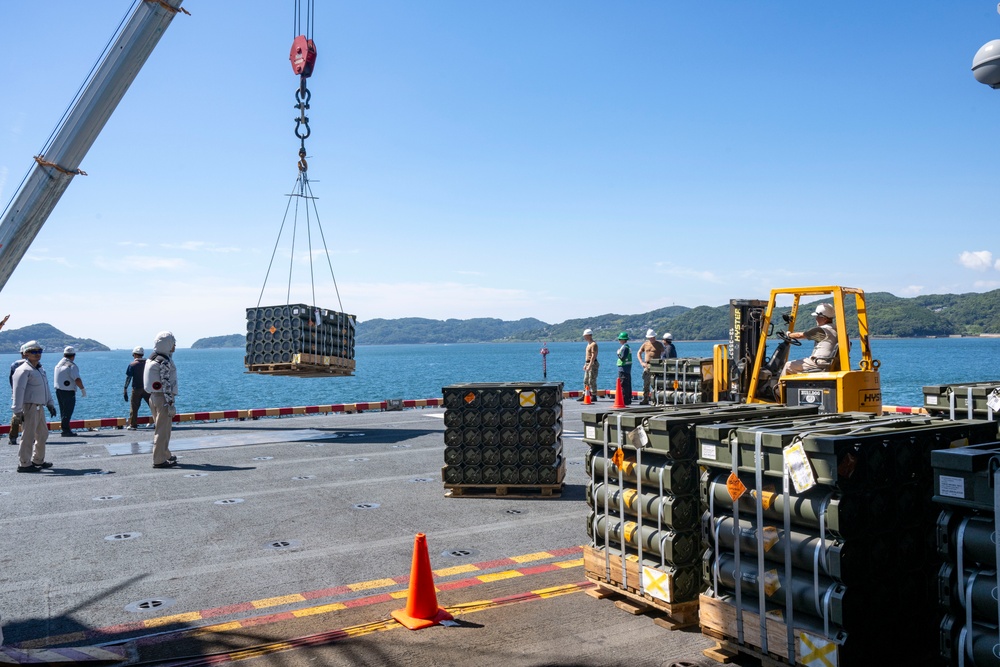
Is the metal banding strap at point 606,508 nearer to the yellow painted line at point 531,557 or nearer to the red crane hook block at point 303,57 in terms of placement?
the yellow painted line at point 531,557

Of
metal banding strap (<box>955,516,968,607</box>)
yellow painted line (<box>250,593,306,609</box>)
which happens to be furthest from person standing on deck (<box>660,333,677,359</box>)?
metal banding strap (<box>955,516,968,607</box>)

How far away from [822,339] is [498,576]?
6720mm

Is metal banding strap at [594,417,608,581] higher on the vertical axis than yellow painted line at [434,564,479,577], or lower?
higher

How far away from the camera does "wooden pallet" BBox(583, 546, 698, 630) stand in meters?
6.89

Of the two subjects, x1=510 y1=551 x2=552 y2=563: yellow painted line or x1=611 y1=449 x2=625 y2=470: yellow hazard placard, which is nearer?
x1=611 y1=449 x2=625 y2=470: yellow hazard placard

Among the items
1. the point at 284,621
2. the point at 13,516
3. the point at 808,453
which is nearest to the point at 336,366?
the point at 13,516

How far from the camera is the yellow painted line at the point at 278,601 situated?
7.81 m

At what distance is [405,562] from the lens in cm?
916

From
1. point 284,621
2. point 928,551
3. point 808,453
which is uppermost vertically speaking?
point 808,453

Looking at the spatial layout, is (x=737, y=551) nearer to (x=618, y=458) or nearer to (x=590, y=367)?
(x=618, y=458)

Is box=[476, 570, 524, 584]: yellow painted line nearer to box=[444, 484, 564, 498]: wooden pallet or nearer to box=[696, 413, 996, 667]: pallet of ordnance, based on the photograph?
box=[696, 413, 996, 667]: pallet of ordnance

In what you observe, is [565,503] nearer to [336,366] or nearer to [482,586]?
[482,586]

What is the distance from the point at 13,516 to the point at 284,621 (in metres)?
6.89

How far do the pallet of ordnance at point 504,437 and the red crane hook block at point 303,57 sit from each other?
9616mm
